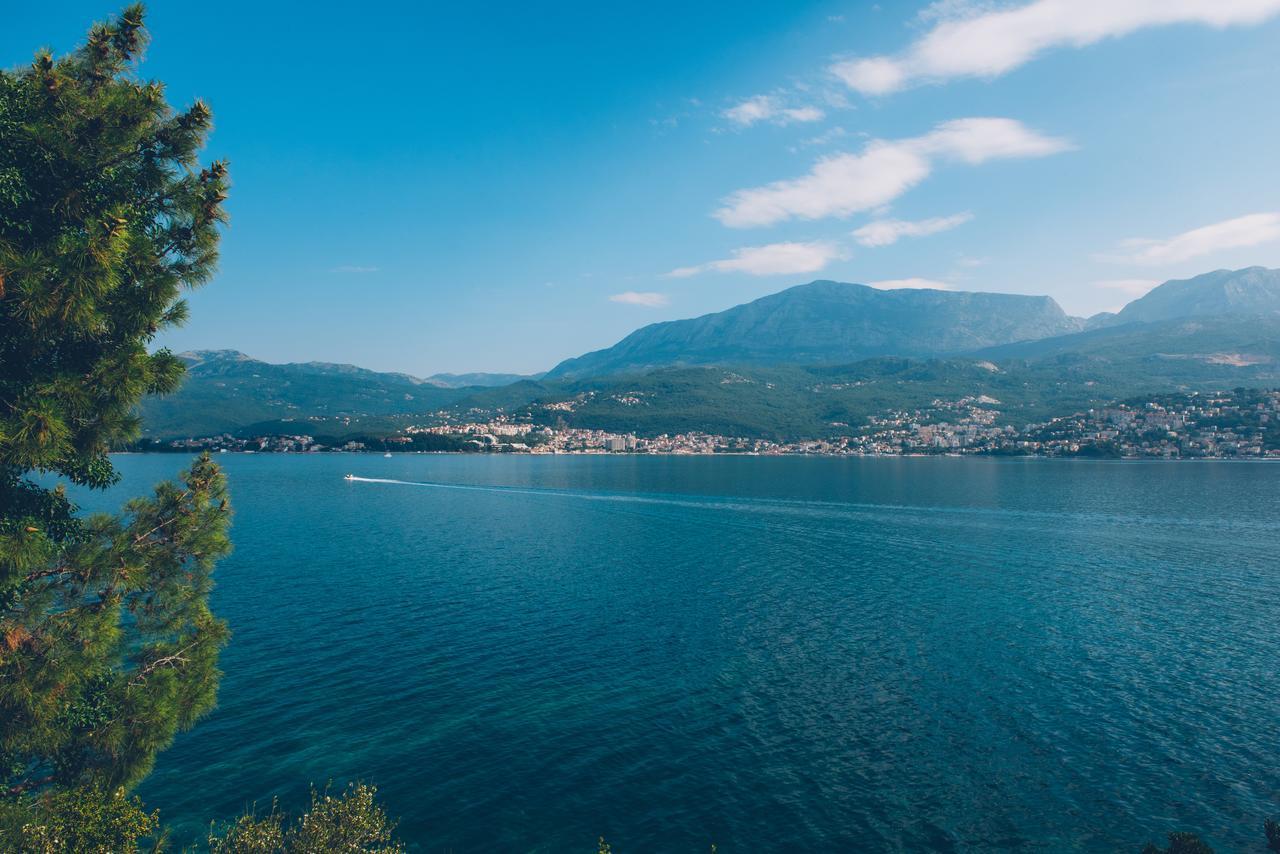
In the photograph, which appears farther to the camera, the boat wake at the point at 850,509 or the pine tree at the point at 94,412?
the boat wake at the point at 850,509

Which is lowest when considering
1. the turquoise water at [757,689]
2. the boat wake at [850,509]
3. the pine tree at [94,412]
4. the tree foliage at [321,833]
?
the boat wake at [850,509]

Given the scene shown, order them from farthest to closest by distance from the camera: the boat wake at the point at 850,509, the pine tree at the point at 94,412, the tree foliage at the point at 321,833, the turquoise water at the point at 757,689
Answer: the boat wake at the point at 850,509, the turquoise water at the point at 757,689, the tree foliage at the point at 321,833, the pine tree at the point at 94,412

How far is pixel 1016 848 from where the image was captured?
2069 cm

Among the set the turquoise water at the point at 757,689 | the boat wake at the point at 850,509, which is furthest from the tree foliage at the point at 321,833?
the boat wake at the point at 850,509

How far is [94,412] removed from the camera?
12.2 m

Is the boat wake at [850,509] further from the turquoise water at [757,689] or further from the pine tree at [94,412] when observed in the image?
the pine tree at [94,412]

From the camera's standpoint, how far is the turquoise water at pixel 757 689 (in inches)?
885

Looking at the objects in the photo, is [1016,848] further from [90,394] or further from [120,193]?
[120,193]

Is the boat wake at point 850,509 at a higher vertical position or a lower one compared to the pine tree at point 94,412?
lower

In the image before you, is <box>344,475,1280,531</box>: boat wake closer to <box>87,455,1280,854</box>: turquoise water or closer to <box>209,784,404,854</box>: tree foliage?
<box>87,455,1280,854</box>: turquoise water

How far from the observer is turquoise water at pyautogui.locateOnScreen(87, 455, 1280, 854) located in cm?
2247

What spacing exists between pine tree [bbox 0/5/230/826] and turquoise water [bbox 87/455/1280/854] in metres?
11.4

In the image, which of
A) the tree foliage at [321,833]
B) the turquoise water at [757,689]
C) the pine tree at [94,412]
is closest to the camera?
the pine tree at [94,412]

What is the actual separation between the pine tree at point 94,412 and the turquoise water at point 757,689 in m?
11.4
